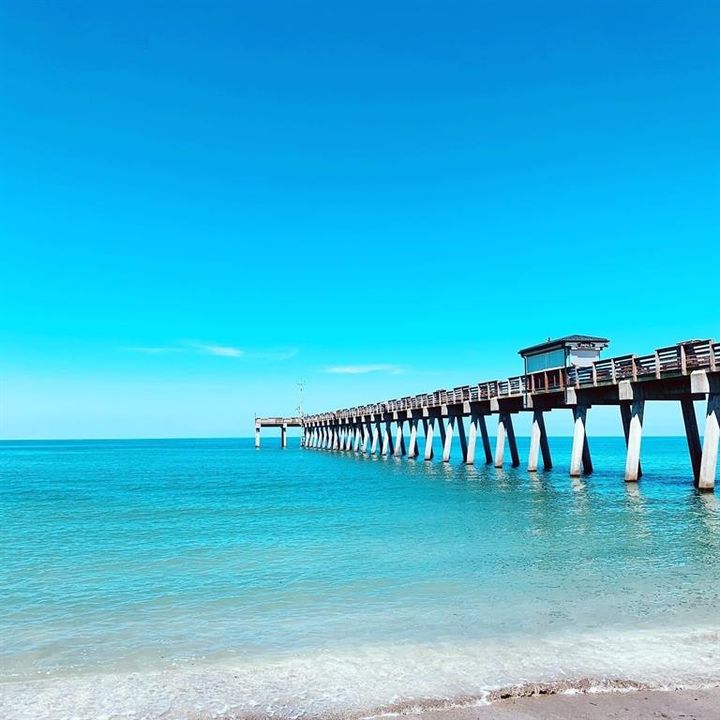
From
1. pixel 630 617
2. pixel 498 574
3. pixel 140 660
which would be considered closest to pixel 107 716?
pixel 140 660

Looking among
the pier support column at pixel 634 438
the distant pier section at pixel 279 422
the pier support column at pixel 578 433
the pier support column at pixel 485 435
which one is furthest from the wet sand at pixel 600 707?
the distant pier section at pixel 279 422

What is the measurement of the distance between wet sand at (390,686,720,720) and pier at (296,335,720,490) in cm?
1561

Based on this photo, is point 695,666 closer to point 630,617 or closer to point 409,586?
point 630,617

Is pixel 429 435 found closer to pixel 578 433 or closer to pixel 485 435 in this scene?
pixel 485 435

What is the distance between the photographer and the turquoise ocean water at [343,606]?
591 cm

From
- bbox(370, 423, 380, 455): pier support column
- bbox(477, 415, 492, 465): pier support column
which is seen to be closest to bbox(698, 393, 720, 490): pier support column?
bbox(477, 415, 492, 465): pier support column

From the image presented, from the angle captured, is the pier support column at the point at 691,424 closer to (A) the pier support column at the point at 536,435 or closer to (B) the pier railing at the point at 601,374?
(B) the pier railing at the point at 601,374

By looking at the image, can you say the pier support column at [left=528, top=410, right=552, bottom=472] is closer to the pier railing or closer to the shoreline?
the pier railing

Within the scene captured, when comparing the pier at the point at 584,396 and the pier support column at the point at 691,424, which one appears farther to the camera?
the pier support column at the point at 691,424

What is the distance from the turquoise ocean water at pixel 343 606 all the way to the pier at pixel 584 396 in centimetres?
442

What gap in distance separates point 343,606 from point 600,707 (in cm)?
428

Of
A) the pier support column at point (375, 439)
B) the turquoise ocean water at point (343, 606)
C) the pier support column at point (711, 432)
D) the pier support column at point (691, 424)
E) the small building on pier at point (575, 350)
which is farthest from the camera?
the pier support column at point (375, 439)

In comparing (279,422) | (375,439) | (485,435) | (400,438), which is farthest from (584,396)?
(279,422)

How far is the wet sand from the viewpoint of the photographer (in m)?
4.97
